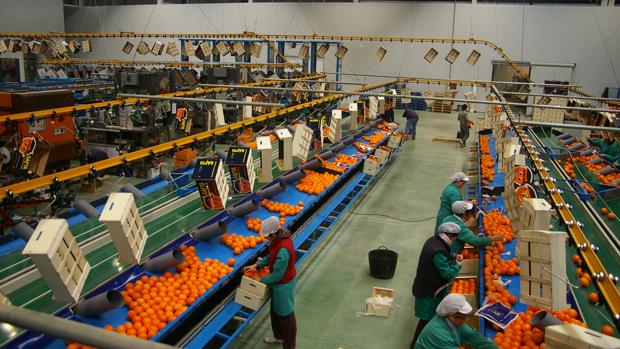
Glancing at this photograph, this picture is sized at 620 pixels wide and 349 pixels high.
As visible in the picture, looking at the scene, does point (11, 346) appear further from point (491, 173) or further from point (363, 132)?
point (363, 132)

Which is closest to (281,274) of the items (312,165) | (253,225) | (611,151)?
(253,225)

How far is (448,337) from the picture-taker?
420 centimetres

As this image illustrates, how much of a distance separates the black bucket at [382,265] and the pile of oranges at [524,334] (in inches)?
127

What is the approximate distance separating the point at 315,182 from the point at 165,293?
14.9 feet

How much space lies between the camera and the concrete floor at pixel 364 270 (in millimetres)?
6555

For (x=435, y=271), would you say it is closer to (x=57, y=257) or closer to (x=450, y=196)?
(x=450, y=196)

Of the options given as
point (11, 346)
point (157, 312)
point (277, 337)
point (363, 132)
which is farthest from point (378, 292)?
point (363, 132)

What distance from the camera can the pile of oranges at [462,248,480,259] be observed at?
7.31 meters

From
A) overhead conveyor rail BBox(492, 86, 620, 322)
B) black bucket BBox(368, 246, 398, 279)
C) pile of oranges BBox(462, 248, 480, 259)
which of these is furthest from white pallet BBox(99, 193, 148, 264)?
pile of oranges BBox(462, 248, 480, 259)

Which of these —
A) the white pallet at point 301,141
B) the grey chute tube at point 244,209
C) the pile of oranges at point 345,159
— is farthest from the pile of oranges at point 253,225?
the pile of oranges at point 345,159

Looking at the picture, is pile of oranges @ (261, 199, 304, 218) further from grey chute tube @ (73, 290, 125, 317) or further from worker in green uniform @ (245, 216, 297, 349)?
grey chute tube @ (73, 290, 125, 317)

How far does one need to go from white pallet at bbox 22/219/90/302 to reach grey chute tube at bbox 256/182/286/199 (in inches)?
164

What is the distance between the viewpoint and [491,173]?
10.9 metres

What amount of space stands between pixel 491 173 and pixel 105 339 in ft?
34.4
